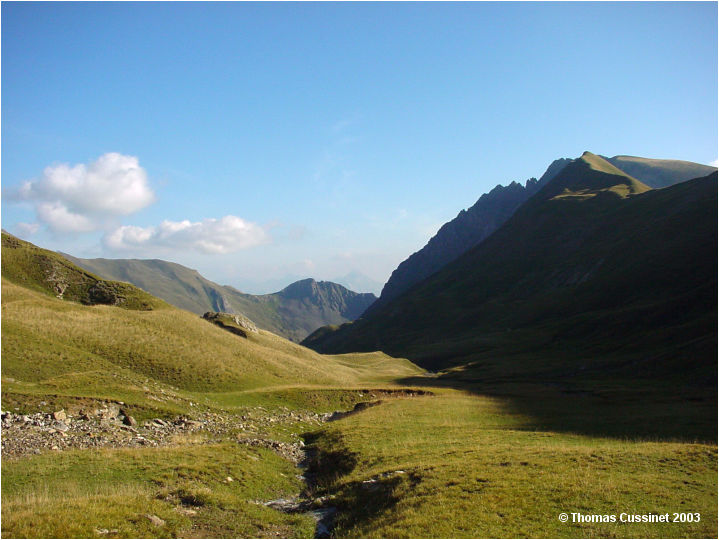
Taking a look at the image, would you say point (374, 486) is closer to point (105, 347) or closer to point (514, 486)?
point (514, 486)

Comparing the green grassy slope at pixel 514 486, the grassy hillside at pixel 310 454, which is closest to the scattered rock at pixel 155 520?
the grassy hillside at pixel 310 454

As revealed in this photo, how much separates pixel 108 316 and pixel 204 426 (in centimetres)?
3540

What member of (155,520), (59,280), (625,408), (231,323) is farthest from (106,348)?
(625,408)

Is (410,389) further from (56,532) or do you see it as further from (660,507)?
(56,532)

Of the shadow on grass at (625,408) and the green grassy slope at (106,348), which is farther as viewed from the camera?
the green grassy slope at (106,348)

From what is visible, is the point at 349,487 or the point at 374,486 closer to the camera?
the point at 374,486

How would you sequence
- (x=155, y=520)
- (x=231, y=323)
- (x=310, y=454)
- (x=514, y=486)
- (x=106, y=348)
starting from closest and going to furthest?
(x=155, y=520)
(x=514, y=486)
(x=310, y=454)
(x=106, y=348)
(x=231, y=323)

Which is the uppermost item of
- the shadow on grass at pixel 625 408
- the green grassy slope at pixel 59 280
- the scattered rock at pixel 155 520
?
the green grassy slope at pixel 59 280

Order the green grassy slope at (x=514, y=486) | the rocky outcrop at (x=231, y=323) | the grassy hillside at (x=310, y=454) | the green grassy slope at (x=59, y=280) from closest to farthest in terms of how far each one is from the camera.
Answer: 1. the green grassy slope at (x=514, y=486)
2. the grassy hillside at (x=310, y=454)
3. the green grassy slope at (x=59, y=280)
4. the rocky outcrop at (x=231, y=323)

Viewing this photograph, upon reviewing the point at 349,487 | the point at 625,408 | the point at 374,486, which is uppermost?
the point at 374,486

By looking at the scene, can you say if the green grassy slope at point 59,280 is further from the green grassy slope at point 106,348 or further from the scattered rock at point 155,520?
the scattered rock at point 155,520

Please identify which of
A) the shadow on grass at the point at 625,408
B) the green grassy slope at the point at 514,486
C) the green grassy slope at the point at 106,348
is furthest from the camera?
the green grassy slope at the point at 106,348

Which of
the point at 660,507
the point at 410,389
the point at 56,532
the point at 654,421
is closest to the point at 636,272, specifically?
the point at 410,389

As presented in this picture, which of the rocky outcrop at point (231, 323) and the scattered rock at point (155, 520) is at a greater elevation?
the rocky outcrop at point (231, 323)
